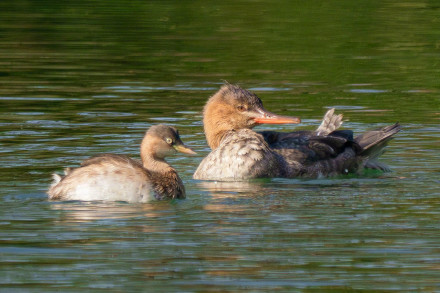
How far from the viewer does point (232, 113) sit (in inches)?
545

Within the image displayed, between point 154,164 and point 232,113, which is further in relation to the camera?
point 232,113

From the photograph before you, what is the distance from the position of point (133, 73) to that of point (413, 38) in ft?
25.4

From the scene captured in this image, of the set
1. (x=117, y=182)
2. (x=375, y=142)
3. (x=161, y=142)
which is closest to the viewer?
(x=117, y=182)

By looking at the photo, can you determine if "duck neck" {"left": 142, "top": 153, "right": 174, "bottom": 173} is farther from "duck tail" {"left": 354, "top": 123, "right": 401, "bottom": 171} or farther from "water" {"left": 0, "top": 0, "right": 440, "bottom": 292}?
"duck tail" {"left": 354, "top": 123, "right": 401, "bottom": 171}

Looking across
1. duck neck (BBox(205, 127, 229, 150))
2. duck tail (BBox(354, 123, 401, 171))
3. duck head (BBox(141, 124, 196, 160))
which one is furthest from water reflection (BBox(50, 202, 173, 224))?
duck tail (BBox(354, 123, 401, 171))

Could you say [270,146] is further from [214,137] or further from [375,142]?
[375,142]

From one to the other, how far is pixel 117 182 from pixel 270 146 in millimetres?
2935

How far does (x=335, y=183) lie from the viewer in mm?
12422

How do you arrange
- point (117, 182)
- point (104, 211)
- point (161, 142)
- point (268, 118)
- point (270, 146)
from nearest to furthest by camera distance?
point (104, 211)
point (117, 182)
point (161, 142)
point (270, 146)
point (268, 118)

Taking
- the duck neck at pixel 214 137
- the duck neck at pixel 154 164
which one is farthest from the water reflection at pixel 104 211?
the duck neck at pixel 214 137

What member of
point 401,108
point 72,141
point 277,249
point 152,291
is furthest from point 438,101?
point 152,291

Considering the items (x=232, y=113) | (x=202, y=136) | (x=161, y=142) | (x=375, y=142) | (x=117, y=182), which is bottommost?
(x=202, y=136)

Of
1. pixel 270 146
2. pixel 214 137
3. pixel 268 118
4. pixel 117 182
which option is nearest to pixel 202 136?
pixel 214 137

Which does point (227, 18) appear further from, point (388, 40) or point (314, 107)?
point (314, 107)
